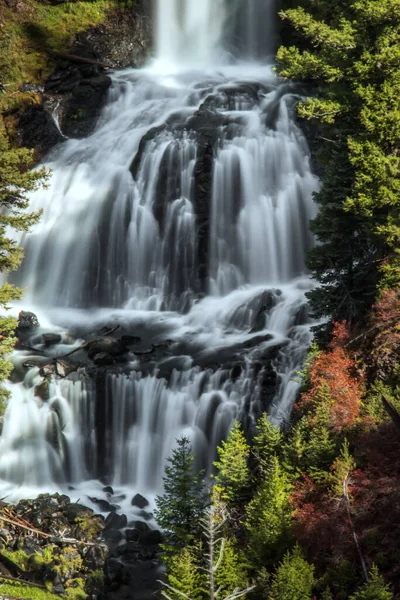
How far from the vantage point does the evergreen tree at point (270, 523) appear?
16.7 meters

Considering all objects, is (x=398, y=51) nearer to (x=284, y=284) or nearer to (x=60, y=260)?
(x=284, y=284)

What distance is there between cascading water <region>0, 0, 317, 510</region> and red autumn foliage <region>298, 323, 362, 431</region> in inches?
157

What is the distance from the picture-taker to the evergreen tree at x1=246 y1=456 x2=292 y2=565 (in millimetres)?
16672

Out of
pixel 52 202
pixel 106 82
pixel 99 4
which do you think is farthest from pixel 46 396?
pixel 99 4

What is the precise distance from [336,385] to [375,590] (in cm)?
759

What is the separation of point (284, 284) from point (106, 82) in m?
19.9

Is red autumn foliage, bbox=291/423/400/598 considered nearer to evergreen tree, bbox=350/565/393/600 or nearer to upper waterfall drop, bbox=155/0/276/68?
evergreen tree, bbox=350/565/393/600

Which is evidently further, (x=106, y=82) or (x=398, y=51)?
(x=106, y=82)

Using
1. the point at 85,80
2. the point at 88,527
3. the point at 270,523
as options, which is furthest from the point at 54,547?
the point at 85,80

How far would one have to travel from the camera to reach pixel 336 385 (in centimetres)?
2022

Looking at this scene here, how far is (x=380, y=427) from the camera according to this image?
680 inches

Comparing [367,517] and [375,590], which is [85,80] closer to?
[367,517]

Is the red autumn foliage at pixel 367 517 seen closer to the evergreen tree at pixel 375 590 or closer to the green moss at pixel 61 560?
the evergreen tree at pixel 375 590

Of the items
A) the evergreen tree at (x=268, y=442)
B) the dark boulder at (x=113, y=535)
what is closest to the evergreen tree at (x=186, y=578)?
the evergreen tree at (x=268, y=442)
